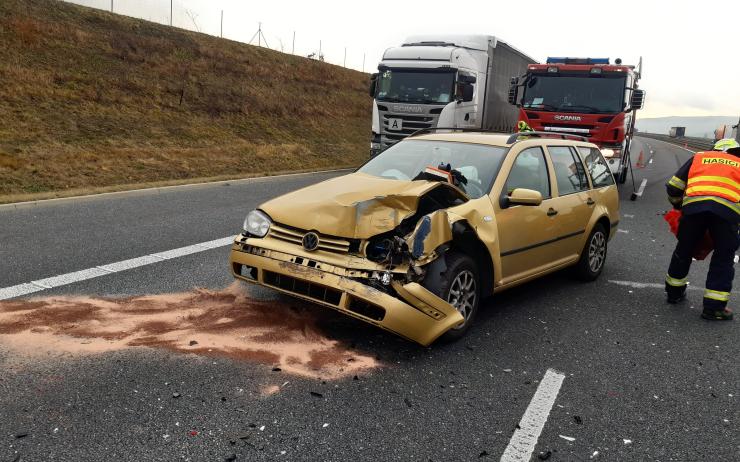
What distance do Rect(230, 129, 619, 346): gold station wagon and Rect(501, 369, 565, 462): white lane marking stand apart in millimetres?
742

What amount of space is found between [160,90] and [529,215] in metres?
21.3

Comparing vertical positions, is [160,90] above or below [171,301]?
above

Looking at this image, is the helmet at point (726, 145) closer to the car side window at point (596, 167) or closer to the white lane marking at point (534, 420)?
the car side window at point (596, 167)

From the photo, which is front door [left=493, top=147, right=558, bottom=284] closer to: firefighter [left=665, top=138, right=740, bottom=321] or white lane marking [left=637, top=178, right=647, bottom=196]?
firefighter [left=665, top=138, right=740, bottom=321]

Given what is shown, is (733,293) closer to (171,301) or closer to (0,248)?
(171,301)

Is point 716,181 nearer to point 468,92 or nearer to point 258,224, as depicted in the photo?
point 258,224

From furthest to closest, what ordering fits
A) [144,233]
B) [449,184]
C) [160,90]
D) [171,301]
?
[160,90] → [144,233] → [171,301] → [449,184]

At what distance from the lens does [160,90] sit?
915 inches

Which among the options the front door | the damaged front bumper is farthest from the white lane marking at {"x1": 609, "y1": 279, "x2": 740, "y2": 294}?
the damaged front bumper

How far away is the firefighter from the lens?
5.29 meters

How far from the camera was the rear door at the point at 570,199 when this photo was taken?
568cm

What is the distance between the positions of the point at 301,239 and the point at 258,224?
484 millimetres

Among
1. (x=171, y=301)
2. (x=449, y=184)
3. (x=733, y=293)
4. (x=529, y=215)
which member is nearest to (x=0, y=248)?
(x=171, y=301)

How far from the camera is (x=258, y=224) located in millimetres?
4516
